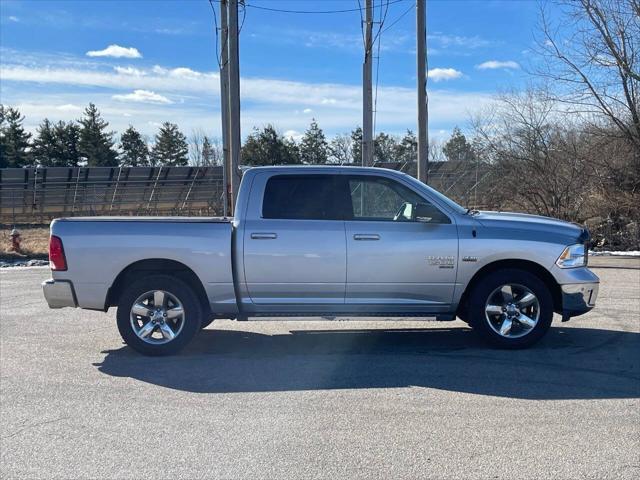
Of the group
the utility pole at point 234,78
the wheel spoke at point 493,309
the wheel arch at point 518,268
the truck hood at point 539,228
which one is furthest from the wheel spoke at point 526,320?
the utility pole at point 234,78

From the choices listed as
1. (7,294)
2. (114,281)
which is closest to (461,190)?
(7,294)

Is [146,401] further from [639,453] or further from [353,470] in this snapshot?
[639,453]

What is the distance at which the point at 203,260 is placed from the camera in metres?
6.63

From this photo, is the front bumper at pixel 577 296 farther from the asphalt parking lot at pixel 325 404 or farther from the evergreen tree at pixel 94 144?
the evergreen tree at pixel 94 144

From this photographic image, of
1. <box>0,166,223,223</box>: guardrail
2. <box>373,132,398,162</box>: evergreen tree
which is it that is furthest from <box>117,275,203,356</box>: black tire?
<box>373,132,398,162</box>: evergreen tree

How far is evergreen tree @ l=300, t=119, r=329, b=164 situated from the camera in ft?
123

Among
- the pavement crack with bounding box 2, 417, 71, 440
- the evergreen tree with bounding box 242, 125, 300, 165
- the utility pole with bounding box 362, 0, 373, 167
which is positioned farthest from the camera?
the evergreen tree with bounding box 242, 125, 300, 165

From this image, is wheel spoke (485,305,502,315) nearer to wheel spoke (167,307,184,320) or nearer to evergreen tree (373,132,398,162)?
wheel spoke (167,307,184,320)

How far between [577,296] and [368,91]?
36.4 ft

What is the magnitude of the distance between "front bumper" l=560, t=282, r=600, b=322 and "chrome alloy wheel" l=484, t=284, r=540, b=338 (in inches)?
12.0

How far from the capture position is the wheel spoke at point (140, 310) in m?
6.71

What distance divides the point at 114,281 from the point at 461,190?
54.7ft

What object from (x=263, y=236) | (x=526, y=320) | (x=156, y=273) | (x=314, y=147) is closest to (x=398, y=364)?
(x=526, y=320)

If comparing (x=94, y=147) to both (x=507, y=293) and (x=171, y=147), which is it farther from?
(x=507, y=293)
